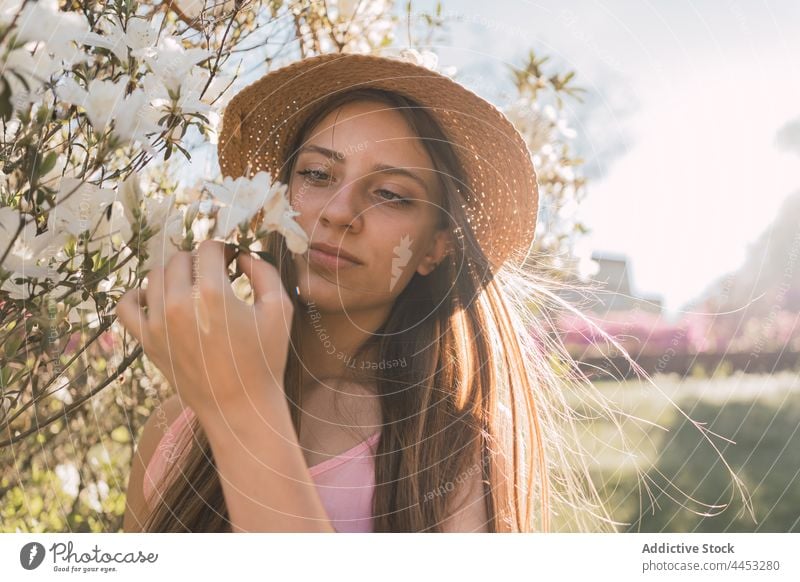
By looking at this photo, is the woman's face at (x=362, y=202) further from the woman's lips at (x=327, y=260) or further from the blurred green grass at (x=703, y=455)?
the blurred green grass at (x=703, y=455)

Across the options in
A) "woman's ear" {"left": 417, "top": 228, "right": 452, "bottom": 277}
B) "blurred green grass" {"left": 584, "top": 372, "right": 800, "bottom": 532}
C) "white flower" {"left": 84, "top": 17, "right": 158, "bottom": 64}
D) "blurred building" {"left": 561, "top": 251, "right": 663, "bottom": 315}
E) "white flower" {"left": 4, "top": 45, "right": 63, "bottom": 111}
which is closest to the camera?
"white flower" {"left": 4, "top": 45, "right": 63, "bottom": 111}

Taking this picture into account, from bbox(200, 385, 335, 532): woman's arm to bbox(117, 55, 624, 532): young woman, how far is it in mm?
114

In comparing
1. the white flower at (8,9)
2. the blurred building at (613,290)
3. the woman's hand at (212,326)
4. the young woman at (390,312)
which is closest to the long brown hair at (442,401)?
the young woman at (390,312)

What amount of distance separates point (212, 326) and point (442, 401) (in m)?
0.35

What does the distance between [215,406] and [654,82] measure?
0.60 m

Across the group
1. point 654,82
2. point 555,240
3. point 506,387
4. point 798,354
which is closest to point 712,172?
point 654,82

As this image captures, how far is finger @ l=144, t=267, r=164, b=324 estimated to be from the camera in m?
0.49

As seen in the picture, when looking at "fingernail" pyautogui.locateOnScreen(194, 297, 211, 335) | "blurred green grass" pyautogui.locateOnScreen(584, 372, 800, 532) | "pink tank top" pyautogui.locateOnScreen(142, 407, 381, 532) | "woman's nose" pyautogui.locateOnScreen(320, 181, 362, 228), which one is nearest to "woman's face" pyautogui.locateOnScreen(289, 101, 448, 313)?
"woman's nose" pyautogui.locateOnScreen(320, 181, 362, 228)

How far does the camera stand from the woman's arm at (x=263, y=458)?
1.75 feet

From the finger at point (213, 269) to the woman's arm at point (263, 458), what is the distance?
86 mm

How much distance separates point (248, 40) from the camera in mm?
878

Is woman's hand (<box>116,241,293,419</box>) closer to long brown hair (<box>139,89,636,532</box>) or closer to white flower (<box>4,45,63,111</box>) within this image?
white flower (<box>4,45,63,111</box>)
